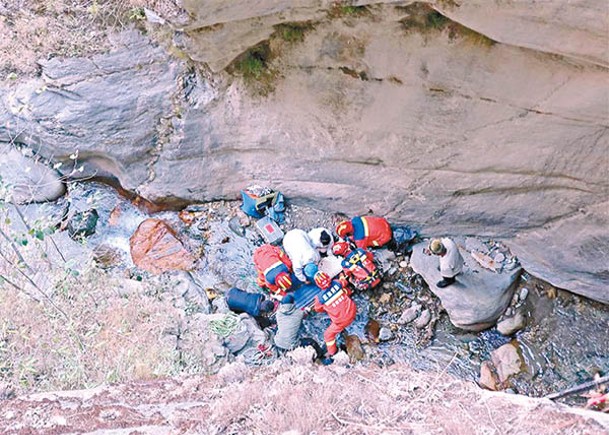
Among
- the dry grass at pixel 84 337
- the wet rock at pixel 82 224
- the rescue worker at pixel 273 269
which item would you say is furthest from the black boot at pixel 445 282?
the wet rock at pixel 82 224

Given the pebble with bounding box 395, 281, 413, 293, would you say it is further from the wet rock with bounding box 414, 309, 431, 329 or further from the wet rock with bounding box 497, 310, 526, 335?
the wet rock with bounding box 497, 310, 526, 335

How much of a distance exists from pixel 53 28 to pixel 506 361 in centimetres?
636

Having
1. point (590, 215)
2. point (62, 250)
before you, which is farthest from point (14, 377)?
point (590, 215)

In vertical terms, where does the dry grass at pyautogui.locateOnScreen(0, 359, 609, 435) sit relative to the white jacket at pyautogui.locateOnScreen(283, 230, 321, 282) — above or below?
above

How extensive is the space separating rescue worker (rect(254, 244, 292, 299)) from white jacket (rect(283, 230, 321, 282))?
9 cm

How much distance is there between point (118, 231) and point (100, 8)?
106 inches

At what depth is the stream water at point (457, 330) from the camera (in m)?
5.74

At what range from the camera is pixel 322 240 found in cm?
661

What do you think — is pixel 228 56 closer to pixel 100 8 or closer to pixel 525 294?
pixel 100 8

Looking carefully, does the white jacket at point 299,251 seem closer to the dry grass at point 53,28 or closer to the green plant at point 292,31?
the green plant at point 292,31

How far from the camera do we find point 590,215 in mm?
5547

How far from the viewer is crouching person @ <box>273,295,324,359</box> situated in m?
5.99

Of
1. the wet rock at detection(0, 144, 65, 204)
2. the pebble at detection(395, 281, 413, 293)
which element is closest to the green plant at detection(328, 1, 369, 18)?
the pebble at detection(395, 281, 413, 293)

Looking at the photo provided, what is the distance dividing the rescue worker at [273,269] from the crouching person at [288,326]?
0.28 meters
